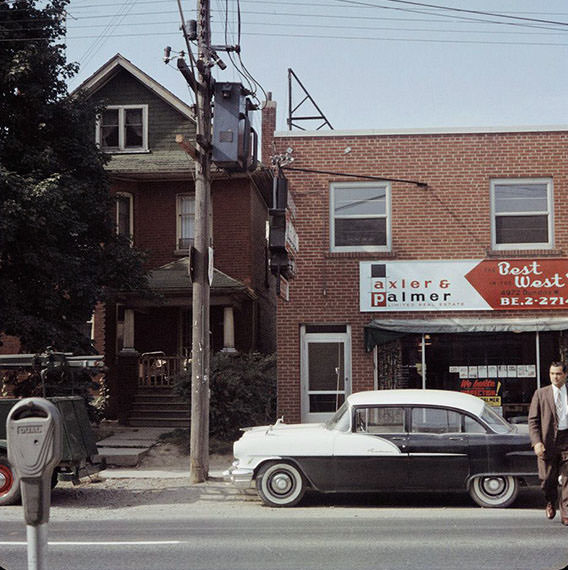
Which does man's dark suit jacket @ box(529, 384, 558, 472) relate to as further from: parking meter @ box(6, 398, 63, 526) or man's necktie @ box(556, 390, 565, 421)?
parking meter @ box(6, 398, 63, 526)

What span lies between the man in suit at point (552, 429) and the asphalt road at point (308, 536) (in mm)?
585

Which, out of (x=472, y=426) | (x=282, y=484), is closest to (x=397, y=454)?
(x=472, y=426)

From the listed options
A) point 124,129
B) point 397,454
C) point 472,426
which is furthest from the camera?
point 124,129

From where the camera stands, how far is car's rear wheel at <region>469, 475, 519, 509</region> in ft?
34.3

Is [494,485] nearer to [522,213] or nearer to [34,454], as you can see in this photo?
[522,213]

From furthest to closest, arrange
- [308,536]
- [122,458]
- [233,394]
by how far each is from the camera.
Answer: [233,394] → [122,458] → [308,536]

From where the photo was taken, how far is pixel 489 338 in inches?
632

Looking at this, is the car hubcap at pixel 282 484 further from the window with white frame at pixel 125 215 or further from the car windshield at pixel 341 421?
the window with white frame at pixel 125 215

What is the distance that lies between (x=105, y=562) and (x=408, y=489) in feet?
14.2

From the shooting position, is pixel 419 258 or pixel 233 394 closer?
pixel 233 394

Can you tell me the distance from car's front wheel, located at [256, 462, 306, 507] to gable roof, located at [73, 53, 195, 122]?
1349 cm

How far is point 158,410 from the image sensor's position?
65.8ft

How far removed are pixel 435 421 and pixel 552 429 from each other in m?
1.85

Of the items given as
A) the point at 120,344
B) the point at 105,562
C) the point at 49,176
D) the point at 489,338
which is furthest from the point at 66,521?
the point at 120,344
